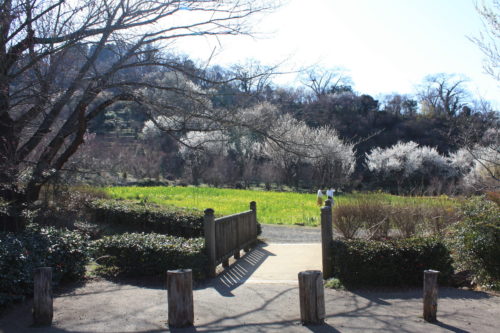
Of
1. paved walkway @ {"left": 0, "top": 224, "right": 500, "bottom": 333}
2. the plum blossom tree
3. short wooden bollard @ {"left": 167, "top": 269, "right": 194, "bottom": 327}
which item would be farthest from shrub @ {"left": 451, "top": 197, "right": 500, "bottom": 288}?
the plum blossom tree

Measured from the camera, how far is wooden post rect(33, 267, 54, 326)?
5.81 meters

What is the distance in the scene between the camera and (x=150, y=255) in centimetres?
863

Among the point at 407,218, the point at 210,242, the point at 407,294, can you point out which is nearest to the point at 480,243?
the point at 407,294

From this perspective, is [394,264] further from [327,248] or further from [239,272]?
[239,272]

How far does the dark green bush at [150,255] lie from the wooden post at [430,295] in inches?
158

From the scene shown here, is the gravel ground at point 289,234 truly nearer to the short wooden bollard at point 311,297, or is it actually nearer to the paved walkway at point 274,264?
the paved walkway at point 274,264

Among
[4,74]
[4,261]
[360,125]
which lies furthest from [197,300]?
[360,125]

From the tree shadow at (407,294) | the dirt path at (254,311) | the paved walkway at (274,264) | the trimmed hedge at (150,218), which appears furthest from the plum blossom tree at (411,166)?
the dirt path at (254,311)

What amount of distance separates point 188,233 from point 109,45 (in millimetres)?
5616

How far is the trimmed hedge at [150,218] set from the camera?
13375 mm

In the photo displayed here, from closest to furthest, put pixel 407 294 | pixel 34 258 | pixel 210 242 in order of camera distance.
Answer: pixel 34 258 → pixel 407 294 → pixel 210 242

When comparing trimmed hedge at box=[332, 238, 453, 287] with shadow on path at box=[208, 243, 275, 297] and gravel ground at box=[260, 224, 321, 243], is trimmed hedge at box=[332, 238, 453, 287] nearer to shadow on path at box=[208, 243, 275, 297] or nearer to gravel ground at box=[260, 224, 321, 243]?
shadow on path at box=[208, 243, 275, 297]

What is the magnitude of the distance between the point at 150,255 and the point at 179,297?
3077 mm

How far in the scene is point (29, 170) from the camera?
10352 millimetres
